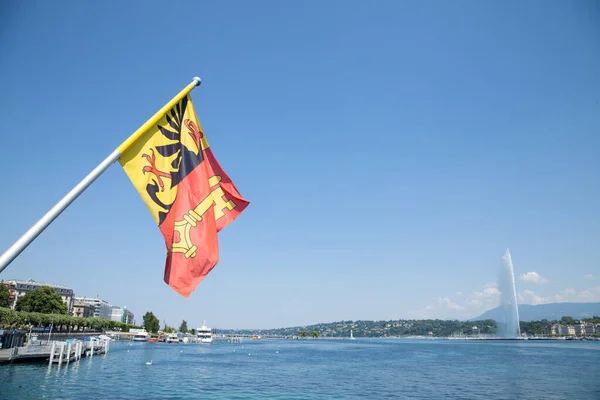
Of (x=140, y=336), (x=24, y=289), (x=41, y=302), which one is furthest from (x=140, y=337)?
Result: (x=41, y=302)

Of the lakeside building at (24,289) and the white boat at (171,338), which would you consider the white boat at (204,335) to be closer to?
the white boat at (171,338)

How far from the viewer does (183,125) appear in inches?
372

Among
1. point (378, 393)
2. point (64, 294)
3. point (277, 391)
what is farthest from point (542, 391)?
point (64, 294)

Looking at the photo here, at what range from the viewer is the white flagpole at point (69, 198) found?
5.82 meters

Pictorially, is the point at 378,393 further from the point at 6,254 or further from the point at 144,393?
the point at 6,254

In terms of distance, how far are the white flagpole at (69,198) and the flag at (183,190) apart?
283 millimetres

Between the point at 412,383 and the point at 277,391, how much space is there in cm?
1756

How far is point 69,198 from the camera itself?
21.5ft

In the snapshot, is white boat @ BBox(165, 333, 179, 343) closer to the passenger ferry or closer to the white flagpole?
the passenger ferry

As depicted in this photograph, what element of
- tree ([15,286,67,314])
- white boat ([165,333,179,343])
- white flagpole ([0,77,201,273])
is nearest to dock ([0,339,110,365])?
white flagpole ([0,77,201,273])

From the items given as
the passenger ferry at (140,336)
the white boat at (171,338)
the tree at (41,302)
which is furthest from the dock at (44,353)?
the passenger ferry at (140,336)

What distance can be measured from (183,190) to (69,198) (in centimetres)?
307

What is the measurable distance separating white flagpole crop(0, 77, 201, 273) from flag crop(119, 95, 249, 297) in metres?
0.28

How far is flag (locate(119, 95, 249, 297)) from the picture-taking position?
27.7 feet
